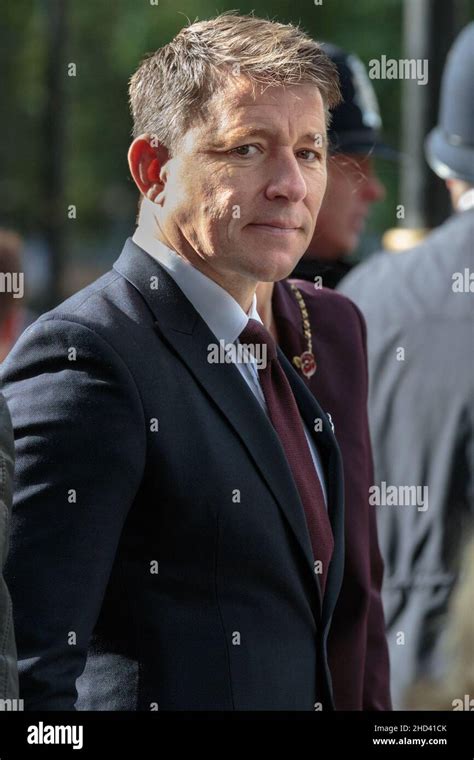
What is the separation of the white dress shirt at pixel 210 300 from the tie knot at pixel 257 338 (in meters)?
0.01

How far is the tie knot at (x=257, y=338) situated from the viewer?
252cm

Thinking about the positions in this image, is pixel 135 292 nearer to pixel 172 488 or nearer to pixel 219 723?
pixel 172 488

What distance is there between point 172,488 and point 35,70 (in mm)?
10333

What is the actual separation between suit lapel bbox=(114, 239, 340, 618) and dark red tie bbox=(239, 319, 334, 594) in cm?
6

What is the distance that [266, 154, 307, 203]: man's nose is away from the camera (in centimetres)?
241

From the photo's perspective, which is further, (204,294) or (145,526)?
(204,294)

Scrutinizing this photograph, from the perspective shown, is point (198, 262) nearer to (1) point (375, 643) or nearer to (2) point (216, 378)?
(2) point (216, 378)

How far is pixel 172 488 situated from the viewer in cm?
226

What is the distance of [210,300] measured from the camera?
2.49m

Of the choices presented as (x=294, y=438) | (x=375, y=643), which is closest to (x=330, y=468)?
(x=294, y=438)

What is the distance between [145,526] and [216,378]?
0.28 meters
